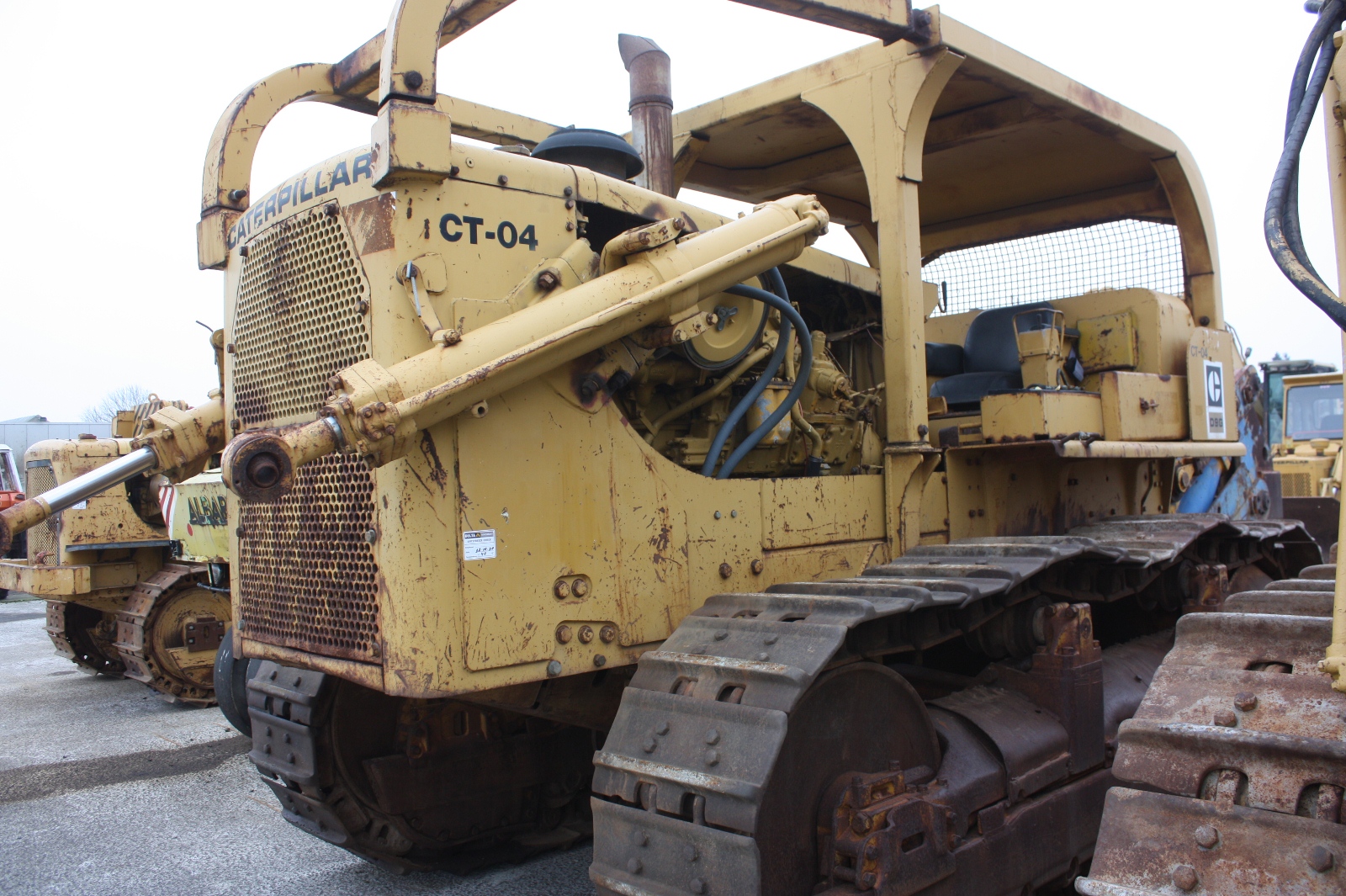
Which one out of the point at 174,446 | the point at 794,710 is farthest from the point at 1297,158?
the point at 174,446

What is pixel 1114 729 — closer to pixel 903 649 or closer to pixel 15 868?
pixel 903 649

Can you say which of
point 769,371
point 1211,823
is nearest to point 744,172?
point 769,371

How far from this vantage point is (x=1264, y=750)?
1918 mm

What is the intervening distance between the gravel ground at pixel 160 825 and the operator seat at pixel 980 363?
2.93 m

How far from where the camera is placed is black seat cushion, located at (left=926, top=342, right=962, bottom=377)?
5719mm

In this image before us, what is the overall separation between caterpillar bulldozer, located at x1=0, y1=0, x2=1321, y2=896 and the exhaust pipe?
2 centimetres

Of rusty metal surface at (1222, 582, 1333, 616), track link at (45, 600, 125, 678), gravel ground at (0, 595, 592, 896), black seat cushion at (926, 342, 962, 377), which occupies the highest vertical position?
black seat cushion at (926, 342, 962, 377)

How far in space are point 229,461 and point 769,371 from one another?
1884mm

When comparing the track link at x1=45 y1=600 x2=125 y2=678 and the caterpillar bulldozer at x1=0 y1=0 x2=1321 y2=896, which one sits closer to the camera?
the caterpillar bulldozer at x1=0 y1=0 x2=1321 y2=896

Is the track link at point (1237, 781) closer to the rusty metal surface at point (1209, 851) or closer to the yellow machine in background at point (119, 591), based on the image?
the rusty metal surface at point (1209, 851)

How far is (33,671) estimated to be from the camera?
1032 centimetres

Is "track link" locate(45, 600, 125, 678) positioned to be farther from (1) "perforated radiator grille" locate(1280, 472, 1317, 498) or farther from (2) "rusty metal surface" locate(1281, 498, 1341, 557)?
(1) "perforated radiator grille" locate(1280, 472, 1317, 498)

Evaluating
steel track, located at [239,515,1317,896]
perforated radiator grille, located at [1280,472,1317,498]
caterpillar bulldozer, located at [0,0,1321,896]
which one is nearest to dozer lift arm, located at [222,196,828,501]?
caterpillar bulldozer, located at [0,0,1321,896]

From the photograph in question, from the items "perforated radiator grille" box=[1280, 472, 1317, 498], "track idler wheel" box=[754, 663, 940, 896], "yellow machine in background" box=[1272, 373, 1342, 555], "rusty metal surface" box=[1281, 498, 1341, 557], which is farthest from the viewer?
"perforated radiator grille" box=[1280, 472, 1317, 498]
